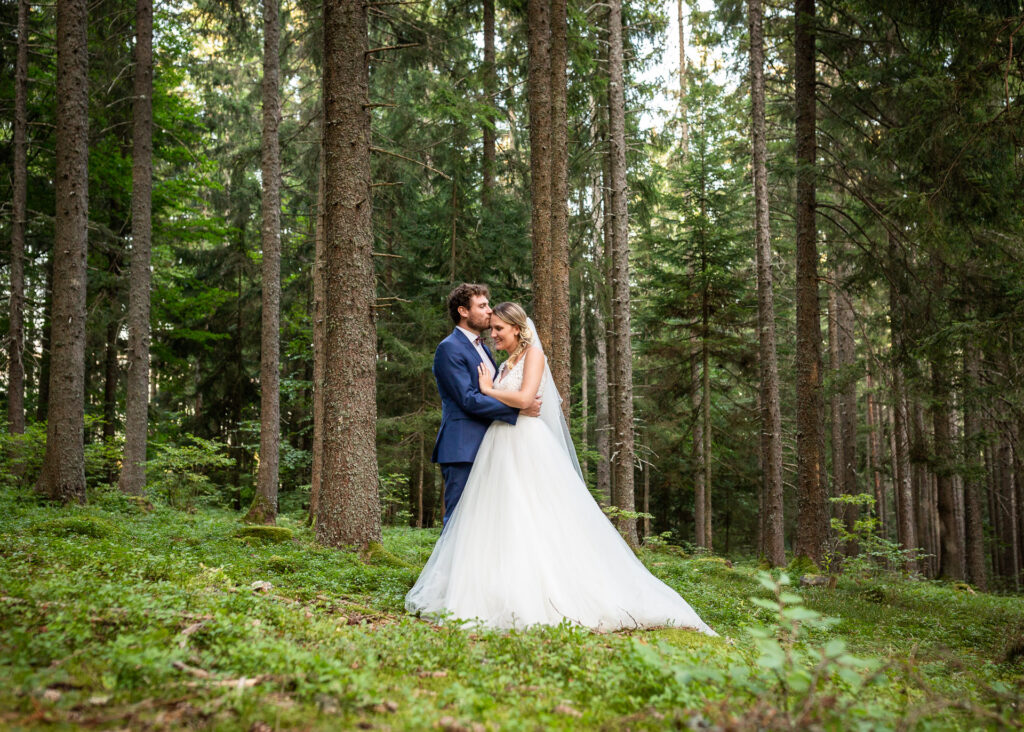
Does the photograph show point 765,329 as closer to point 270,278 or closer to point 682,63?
point 270,278

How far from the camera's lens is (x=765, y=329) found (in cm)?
1633

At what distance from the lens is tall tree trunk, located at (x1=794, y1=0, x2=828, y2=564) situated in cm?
1219

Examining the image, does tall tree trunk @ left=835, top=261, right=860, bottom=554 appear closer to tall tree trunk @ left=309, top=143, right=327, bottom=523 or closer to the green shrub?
tall tree trunk @ left=309, top=143, right=327, bottom=523

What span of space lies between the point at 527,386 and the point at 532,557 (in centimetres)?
145

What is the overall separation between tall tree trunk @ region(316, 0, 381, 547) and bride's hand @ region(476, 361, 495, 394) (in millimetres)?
2282

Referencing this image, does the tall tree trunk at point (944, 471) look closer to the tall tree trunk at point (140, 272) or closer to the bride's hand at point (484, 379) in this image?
the bride's hand at point (484, 379)

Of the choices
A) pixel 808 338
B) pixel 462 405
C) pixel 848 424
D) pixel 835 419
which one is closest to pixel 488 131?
pixel 808 338

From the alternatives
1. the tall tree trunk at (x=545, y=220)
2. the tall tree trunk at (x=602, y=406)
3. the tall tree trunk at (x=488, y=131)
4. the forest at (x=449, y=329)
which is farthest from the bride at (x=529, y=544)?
the tall tree trunk at (x=602, y=406)

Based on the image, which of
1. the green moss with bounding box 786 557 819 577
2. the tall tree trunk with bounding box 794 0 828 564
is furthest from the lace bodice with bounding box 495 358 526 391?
the green moss with bounding box 786 557 819 577

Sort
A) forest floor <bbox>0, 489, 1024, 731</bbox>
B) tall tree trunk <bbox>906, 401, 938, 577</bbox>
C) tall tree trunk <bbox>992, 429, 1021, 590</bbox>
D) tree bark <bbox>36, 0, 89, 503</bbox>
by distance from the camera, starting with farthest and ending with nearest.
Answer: tall tree trunk <bbox>906, 401, 938, 577</bbox> < tall tree trunk <bbox>992, 429, 1021, 590</bbox> < tree bark <bbox>36, 0, 89, 503</bbox> < forest floor <bbox>0, 489, 1024, 731</bbox>

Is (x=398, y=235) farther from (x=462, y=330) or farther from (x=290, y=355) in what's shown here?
(x=462, y=330)

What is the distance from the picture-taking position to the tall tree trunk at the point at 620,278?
559 inches

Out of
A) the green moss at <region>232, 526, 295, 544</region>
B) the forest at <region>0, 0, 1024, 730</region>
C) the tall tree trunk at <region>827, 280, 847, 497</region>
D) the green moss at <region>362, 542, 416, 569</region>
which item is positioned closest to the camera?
the forest at <region>0, 0, 1024, 730</region>

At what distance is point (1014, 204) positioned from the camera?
9672 mm
